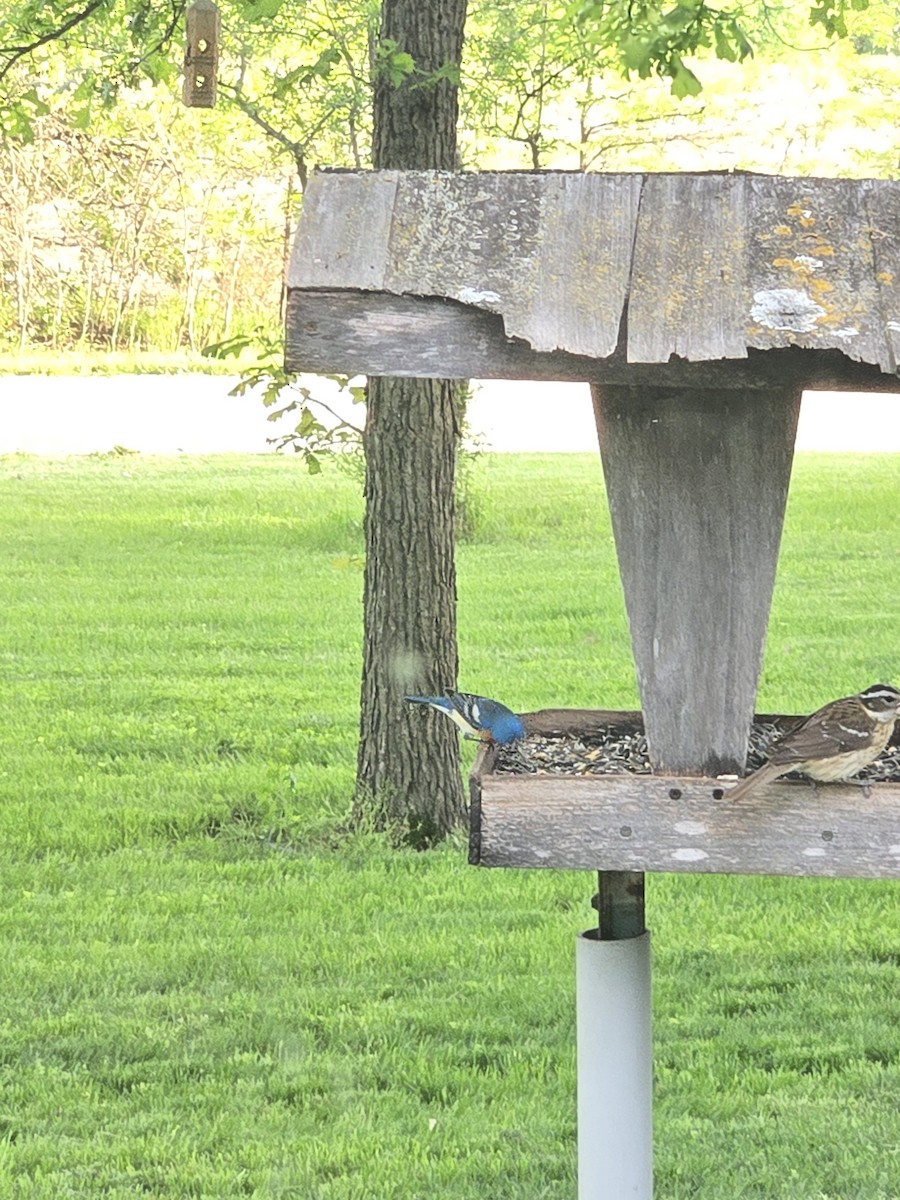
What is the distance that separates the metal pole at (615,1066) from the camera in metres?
2.83

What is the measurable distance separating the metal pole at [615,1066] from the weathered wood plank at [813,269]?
40.9 inches

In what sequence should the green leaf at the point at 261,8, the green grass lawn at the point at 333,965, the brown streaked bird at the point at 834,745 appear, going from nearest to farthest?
the brown streaked bird at the point at 834,745 < the green grass lawn at the point at 333,965 < the green leaf at the point at 261,8

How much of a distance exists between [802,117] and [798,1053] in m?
15.9

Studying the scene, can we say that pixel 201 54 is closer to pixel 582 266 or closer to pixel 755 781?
pixel 582 266

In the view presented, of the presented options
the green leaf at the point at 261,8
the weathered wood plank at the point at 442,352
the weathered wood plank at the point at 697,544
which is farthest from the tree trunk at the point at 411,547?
the weathered wood plank at the point at 442,352

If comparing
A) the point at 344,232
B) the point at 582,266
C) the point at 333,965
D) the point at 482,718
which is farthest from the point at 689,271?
the point at 333,965

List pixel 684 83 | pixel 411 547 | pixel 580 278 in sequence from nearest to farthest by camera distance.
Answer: pixel 580 278
pixel 684 83
pixel 411 547

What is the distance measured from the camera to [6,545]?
11977 millimetres

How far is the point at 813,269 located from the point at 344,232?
63 centimetres

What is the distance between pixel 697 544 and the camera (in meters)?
2.66

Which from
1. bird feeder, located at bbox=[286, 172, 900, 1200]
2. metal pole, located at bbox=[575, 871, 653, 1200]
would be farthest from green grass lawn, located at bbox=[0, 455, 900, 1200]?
bird feeder, located at bbox=[286, 172, 900, 1200]

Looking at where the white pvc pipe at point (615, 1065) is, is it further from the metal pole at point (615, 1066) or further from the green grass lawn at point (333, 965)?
the green grass lawn at point (333, 965)

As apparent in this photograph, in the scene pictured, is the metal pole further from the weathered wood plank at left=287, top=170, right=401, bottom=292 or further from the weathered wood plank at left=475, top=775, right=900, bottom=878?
the weathered wood plank at left=287, top=170, right=401, bottom=292

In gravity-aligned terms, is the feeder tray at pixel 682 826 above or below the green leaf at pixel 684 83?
below
